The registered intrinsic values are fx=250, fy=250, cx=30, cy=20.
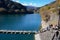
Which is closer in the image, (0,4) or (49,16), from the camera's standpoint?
(49,16)

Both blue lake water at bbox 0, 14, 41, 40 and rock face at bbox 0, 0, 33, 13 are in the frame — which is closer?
blue lake water at bbox 0, 14, 41, 40

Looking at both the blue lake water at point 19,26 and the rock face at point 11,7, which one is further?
the rock face at point 11,7

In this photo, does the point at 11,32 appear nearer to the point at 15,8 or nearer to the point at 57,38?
the point at 57,38

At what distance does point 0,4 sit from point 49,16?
5831 centimetres

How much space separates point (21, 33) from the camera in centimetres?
3241

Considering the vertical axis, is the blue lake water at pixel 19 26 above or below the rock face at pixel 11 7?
below

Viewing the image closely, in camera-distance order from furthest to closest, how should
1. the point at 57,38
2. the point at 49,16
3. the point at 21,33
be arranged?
1. the point at 49,16
2. the point at 21,33
3. the point at 57,38

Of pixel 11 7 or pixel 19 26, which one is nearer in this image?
pixel 19 26

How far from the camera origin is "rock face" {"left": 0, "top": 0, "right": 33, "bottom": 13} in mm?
90188

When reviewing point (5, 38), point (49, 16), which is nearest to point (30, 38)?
point (5, 38)

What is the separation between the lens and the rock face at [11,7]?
90188 mm

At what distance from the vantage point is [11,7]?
94125 millimetres

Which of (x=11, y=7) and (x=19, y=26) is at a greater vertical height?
(x=11, y=7)

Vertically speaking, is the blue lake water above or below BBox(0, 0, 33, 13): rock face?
below
